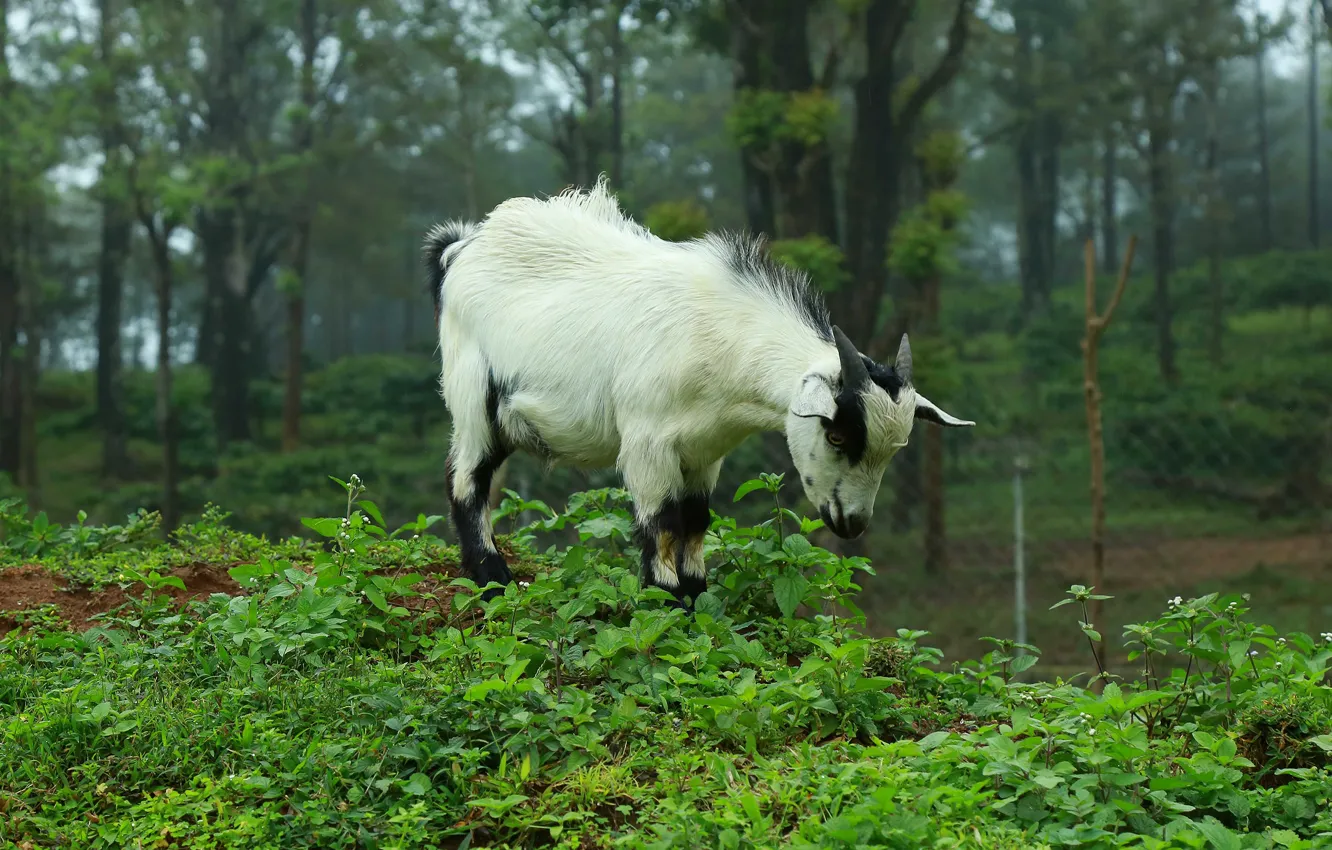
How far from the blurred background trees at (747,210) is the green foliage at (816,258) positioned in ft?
0.20

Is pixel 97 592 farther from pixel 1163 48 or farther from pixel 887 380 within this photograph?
pixel 1163 48

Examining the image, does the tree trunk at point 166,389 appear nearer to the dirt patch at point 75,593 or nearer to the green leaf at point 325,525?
the dirt patch at point 75,593

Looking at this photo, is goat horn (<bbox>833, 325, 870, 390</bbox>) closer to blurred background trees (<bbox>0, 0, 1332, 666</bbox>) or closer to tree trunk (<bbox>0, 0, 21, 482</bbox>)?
blurred background trees (<bbox>0, 0, 1332, 666</bbox>)

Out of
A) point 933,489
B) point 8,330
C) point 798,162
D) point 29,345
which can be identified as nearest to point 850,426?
point 933,489

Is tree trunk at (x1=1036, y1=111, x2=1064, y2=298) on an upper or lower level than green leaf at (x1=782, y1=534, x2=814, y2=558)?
upper

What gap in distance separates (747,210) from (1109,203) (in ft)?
63.0

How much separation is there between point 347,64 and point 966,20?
1322 cm

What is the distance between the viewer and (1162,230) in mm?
28172

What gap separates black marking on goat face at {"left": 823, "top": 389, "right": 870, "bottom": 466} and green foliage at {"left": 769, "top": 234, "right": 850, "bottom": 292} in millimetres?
8232

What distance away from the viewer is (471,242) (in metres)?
6.41

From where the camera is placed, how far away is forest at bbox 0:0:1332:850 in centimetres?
405

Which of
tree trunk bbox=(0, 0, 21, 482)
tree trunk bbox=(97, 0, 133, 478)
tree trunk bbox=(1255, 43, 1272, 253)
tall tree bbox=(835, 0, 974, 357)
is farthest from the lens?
tree trunk bbox=(1255, 43, 1272, 253)

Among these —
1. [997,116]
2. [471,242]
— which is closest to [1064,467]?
[997,116]

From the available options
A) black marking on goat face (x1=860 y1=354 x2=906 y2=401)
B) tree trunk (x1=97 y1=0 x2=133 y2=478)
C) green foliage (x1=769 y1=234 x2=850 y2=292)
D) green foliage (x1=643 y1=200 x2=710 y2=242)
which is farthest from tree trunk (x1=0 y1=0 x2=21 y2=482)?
black marking on goat face (x1=860 y1=354 x2=906 y2=401)
